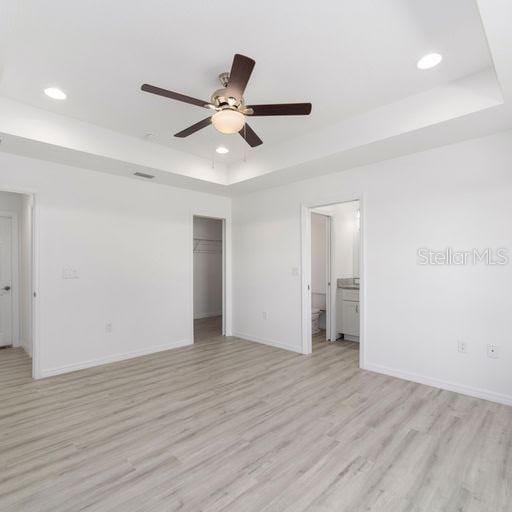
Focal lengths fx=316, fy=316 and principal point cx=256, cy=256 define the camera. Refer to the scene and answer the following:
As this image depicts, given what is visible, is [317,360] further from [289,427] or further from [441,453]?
[441,453]

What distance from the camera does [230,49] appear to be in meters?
2.22

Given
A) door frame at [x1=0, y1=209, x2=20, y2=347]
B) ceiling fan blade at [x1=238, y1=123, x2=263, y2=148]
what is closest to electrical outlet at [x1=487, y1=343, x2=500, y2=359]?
ceiling fan blade at [x1=238, y1=123, x2=263, y2=148]

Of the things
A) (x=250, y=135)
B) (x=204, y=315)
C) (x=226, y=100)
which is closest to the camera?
(x=226, y=100)

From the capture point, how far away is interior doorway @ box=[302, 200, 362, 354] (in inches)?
179

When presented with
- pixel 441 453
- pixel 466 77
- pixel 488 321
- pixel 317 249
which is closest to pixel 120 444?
pixel 441 453

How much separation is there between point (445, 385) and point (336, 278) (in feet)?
7.49

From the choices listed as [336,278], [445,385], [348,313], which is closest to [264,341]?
[348,313]

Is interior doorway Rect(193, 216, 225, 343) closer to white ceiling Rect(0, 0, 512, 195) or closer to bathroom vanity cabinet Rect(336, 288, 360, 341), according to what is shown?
bathroom vanity cabinet Rect(336, 288, 360, 341)

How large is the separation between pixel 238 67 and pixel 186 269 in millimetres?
3529

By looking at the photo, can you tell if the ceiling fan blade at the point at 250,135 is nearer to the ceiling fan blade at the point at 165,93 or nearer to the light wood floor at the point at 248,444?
the ceiling fan blade at the point at 165,93

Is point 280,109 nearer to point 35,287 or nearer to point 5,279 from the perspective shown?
point 35,287

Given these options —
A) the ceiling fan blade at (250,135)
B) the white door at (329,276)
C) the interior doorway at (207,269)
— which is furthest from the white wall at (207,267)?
the ceiling fan blade at (250,135)

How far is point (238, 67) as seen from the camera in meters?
1.93

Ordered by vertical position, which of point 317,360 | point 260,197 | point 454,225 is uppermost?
point 260,197
